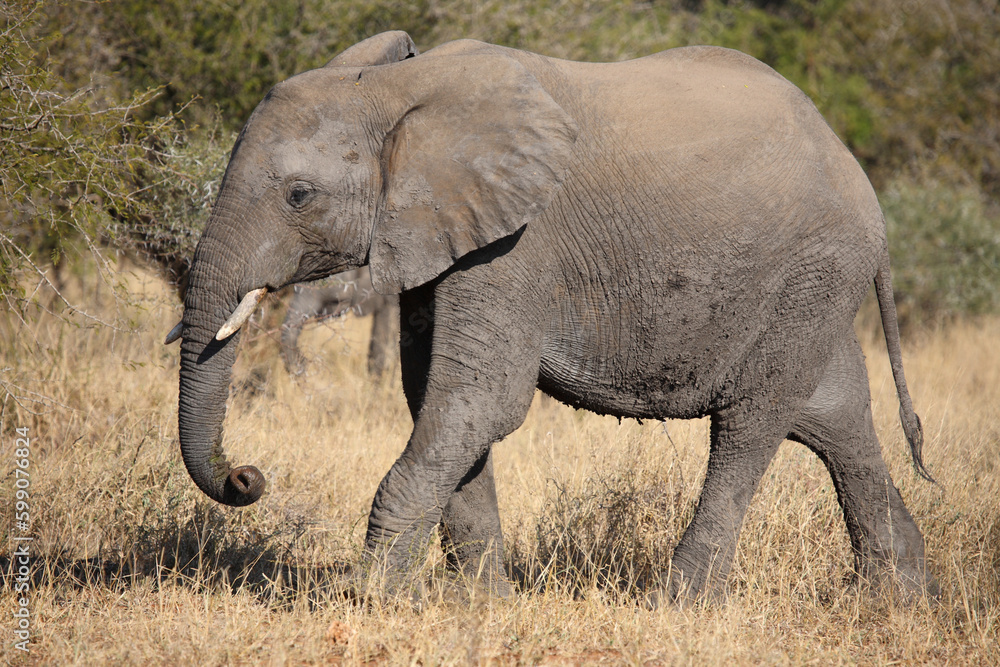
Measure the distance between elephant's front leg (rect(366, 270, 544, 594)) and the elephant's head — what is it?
0.23m

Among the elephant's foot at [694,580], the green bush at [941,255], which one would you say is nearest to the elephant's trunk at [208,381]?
the elephant's foot at [694,580]

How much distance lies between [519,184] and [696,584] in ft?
6.74

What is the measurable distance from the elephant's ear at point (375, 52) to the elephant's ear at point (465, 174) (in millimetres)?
576

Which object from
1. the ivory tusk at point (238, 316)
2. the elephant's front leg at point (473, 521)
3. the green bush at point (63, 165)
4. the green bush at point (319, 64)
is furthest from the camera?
the green bush at point (319, 64)

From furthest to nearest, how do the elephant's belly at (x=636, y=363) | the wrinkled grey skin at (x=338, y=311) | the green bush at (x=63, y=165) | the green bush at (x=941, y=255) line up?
the green bush at (x=941, y=255), the wrinkled grey skin at (x=338, y=311), the green bush at (x=63, y=165), the elephant's belly at (x=636, y=363)

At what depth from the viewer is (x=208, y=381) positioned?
3.70 m

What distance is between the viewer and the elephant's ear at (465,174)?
3.62 meters

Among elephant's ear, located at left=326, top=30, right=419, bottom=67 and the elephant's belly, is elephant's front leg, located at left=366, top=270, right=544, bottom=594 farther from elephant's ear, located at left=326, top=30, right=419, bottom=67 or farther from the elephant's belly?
elephant's ear, located at left=326, top=30, right=419, bottom=67

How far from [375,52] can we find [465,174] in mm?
905

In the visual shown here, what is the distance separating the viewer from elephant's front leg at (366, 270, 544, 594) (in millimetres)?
3697

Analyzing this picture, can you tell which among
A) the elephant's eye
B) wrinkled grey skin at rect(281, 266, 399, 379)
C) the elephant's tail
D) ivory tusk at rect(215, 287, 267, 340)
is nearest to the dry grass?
wrinkled grey skin at rect(281, 266, 399, 379)

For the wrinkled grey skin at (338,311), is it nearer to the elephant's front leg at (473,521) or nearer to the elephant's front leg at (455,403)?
the elephant's front leg at (473,521)

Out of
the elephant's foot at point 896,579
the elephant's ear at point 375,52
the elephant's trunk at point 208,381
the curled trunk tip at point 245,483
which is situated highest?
the elephant's ear at point 375,52

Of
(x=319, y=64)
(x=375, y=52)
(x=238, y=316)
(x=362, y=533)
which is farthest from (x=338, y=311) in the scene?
(x=238, y=316)
